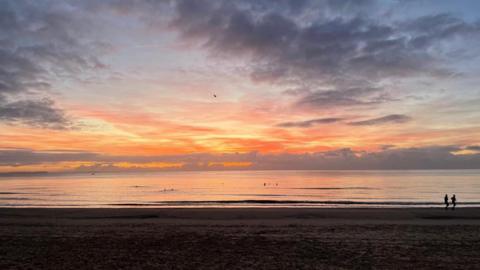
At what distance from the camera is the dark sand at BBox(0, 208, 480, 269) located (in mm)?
13680

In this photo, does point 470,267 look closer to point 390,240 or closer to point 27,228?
point 390,240

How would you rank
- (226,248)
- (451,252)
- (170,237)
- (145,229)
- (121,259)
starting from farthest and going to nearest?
(145,229)
(170,237)
(226,248)
(451,252)
(121,259)

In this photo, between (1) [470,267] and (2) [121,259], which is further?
(2) [121,259]

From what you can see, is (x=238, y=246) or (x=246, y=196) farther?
(x=246, y=196)

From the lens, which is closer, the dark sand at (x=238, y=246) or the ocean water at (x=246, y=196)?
the dark sand at (x=238, y=246)

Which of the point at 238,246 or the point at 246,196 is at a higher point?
the point at 246,196

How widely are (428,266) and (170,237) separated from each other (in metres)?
12.1

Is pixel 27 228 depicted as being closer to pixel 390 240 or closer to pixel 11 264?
pixel 11 264

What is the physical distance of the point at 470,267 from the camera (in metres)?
13.0

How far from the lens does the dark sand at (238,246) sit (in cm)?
1368

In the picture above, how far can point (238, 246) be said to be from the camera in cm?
1705

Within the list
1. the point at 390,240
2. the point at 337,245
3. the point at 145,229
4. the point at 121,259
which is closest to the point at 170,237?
the point at 145,229

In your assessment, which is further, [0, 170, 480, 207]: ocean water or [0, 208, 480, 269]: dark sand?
[0, 170, 480, 207]: ocean water

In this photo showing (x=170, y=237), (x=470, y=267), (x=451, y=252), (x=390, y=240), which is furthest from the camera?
(x=170, y=237)
